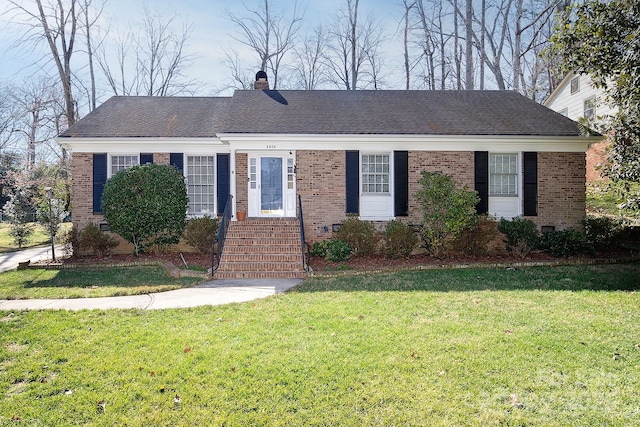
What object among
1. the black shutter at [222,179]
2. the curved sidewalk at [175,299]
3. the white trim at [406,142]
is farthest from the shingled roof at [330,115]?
the curved sidewalk at [175,299]

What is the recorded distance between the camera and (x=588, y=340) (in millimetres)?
4801

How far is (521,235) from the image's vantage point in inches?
442

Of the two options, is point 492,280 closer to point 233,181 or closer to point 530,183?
point 530,183

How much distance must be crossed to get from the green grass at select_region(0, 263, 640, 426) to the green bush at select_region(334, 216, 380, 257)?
4.14 metres

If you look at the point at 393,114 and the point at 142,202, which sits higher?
the point at 393,114

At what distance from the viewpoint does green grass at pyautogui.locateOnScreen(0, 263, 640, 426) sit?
335cm

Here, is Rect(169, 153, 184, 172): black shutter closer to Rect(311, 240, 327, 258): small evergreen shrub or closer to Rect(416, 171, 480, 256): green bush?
Rect(311, 240, 327, 258): small evergreen shrub

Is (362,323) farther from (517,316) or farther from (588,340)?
(588,340)

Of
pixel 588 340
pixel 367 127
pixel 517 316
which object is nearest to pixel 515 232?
pixel 367 127

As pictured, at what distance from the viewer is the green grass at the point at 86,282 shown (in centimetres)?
761

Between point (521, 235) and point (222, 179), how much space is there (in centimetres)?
920

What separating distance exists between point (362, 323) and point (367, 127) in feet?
26.1

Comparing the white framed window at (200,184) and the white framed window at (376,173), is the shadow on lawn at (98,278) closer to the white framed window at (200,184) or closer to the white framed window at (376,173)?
the white framed window at (200,184)

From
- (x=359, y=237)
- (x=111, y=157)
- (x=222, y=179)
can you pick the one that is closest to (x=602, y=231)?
(x=359, y=237)
